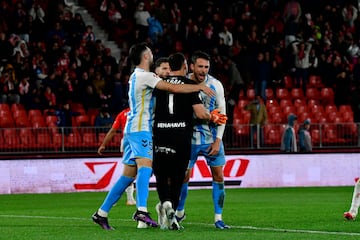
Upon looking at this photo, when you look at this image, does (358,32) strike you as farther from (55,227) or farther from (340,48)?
(55,227)

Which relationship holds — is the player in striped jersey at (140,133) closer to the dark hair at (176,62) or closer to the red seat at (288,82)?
the dark hair at (176,62)

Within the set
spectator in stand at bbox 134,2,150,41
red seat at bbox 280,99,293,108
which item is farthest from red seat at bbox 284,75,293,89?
spectator in stand at bbox 134,2,150,41

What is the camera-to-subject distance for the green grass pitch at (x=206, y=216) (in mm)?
13010

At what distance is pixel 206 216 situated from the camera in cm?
1714

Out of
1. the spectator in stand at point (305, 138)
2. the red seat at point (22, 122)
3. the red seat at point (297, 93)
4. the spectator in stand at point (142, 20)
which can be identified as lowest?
the spectator in stand at point (305, 138)

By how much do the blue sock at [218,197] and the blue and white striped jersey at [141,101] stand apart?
4.68 feet

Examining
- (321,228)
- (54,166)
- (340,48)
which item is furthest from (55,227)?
(340,48)

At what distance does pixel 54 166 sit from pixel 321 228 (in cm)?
1363

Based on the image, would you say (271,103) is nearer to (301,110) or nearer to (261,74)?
(301,110)

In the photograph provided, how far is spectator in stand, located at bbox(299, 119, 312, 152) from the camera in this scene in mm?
28719

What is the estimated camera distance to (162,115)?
46.1 ft

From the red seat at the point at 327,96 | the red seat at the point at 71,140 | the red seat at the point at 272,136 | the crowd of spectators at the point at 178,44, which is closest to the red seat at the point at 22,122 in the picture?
the crowd of spectators at the point at 178,44

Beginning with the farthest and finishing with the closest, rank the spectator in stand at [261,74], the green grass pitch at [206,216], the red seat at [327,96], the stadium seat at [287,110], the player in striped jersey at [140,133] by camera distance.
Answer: the red seat at [327,96], the spectator in stand at [261,74], the stadium seat at [287,110], the player in striped jersey at [140,133], the green grass pitch at [206,216]

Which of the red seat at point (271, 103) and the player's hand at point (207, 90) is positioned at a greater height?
the player's hand at point (207, 90)
